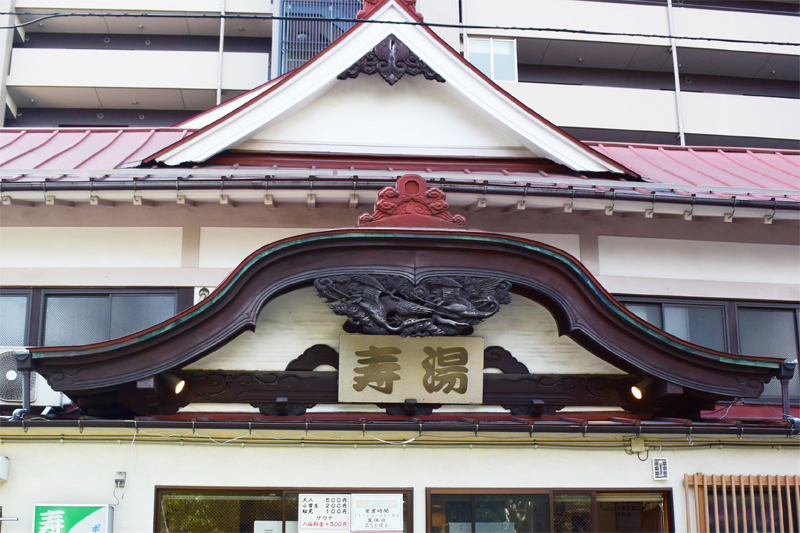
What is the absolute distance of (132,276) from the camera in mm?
9320

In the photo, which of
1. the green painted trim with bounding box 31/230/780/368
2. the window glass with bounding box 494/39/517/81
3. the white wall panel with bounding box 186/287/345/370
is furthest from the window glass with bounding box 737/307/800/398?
the window glass with bounding box 494/39/517/81

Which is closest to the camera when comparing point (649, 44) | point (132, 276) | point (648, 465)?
point (648, 465)

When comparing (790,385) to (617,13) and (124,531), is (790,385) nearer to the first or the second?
(124,531)

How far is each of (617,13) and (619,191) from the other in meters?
20.5

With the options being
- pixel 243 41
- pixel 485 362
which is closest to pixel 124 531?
pixel 485 362

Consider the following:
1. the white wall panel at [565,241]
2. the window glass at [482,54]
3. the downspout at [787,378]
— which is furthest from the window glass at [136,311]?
the window glass at [482,54]

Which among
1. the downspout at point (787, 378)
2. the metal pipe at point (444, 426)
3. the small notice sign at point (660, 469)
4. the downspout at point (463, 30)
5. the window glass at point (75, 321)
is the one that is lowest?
the small notice sign at point (660, 469)

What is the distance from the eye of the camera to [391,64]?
10.1 meters

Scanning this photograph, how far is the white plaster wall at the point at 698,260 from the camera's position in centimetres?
982

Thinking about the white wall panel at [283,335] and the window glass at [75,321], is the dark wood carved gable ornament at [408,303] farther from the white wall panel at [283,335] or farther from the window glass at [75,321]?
the window glass at [75,321]

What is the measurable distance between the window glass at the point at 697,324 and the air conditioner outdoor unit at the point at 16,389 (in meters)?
7.80

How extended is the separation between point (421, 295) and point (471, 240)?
2.51 ft

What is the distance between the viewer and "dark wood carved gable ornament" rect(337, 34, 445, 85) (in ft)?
33.1

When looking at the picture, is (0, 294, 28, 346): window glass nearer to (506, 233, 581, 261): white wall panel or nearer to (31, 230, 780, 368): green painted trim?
(31, 230, 780, 368): green painted trim
